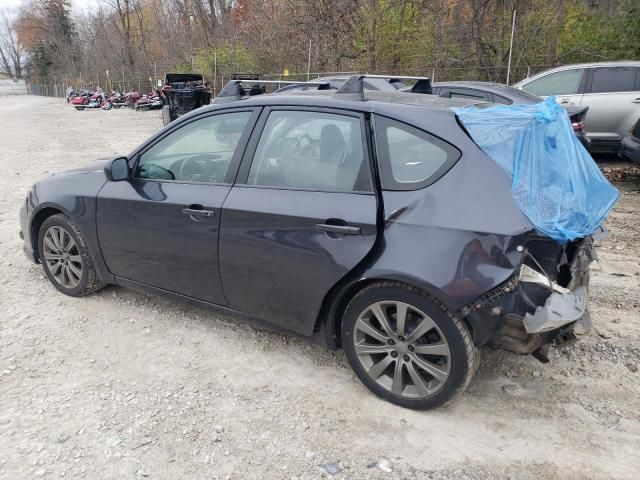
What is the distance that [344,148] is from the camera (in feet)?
9.78

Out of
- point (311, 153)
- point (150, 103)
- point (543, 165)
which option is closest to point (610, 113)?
point (543, 165)

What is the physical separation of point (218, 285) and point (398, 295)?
4.15 ft

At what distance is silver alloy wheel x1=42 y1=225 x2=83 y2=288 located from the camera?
4.20m

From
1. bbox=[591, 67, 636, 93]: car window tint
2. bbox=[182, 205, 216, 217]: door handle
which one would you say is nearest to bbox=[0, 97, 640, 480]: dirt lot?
bbox=[182, 205, 216, 217]: door handle

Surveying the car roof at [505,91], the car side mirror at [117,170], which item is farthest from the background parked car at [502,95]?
the car side mirror at [117,170]

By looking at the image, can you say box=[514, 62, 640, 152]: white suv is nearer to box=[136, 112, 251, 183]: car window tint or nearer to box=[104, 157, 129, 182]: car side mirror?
box=[136, 112, 251, 183]: car window tint

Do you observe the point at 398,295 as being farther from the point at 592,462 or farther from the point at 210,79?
the point at 210,79

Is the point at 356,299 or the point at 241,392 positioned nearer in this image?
the point at 356,299

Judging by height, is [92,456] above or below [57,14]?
below

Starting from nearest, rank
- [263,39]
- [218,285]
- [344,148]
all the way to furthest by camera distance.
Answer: [344,148] < [218,285] < [263,39]

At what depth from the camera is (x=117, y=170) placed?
12.2ft

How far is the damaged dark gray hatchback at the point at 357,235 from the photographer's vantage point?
2.54m

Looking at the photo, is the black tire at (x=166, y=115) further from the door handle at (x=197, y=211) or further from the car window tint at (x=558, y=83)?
the door handle at (x=197, y=211)

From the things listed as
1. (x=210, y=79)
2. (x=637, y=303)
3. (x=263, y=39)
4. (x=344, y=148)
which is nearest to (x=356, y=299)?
(x=344, y=148)
